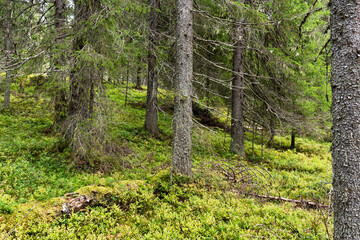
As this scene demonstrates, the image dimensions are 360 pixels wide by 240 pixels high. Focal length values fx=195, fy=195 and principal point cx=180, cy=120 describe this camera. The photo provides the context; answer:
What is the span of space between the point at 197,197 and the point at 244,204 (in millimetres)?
1088

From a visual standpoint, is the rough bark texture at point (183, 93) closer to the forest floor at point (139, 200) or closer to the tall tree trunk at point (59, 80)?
the forest floor at point (139, 200)

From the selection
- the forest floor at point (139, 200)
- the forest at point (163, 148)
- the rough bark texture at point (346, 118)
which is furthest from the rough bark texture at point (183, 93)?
the rough bark texture at point (346, 118)

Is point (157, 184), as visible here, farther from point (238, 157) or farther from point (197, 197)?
point (238, 157)

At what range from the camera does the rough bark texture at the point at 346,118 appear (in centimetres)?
223

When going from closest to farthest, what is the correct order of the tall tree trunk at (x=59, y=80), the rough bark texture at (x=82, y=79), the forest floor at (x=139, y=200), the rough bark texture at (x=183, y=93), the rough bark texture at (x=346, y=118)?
the rough bark texture at (x=346, y=118), the forest floor at (x=139, y=200), the tall tree trunk at (x=59, y=80), the rough bark texture at (x=183, y=93), the rough bark texture at (x=82, y=79)

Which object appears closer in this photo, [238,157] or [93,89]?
[93,89]

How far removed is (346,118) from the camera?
7.47ft

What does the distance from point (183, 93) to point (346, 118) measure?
351cm

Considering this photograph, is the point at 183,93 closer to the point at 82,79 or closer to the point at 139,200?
the point at 139,200

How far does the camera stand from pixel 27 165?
5.32 metres

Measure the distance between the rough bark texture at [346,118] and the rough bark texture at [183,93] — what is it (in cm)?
329

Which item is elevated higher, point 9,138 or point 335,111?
point 335,111

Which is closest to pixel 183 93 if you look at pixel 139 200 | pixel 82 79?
pixel 139 200

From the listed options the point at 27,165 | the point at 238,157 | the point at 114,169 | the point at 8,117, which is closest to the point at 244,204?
the point at 114,169
